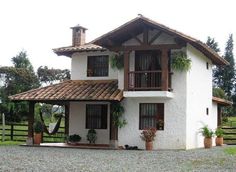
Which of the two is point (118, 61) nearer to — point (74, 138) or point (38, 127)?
point (74, 138)

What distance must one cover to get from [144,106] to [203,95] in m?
4.54

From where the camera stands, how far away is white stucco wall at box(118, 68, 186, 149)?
81.8 ft

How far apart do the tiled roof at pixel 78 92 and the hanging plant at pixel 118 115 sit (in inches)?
26.9

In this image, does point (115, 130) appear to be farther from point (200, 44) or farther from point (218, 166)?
point (218, 166)

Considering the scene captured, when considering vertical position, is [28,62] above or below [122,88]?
Answer: above

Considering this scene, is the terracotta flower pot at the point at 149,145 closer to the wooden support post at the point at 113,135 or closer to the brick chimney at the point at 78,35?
the wooden support post at the point at 113,135

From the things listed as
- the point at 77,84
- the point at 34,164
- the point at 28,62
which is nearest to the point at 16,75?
the point at 28,62

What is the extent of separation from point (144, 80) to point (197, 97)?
3586 millimetres

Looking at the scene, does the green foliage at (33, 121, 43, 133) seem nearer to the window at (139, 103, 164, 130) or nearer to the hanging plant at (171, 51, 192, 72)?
the window at (139, 103, 164, 130)

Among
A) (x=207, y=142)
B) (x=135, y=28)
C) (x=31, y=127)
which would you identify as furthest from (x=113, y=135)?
(x=135, y=28)

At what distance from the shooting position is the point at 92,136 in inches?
1052

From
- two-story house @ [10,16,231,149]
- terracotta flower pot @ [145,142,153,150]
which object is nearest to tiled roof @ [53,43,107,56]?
two-story house @ [10,16,231,149]

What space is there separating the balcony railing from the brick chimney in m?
6.13

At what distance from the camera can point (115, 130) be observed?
82.7 feet
